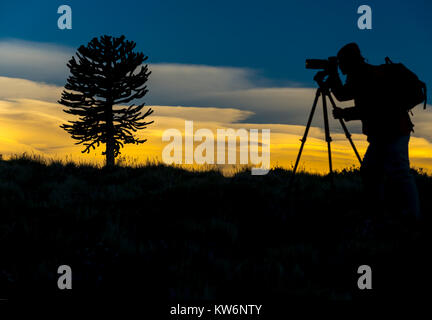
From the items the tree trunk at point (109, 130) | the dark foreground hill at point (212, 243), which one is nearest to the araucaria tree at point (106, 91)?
the tree trunk at point (109, 130)

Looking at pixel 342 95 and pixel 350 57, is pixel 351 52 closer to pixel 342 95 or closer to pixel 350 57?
pixel 350 57

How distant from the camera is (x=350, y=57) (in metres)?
5.60

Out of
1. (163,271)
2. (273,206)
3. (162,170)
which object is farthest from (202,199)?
(162,170)

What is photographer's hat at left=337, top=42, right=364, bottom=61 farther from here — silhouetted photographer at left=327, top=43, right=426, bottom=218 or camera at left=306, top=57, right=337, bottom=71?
camera at left=306, top=57, right=337, bottom=71

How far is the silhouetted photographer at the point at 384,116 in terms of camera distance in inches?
207

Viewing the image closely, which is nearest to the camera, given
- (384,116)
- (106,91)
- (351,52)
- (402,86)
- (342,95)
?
(402,86)

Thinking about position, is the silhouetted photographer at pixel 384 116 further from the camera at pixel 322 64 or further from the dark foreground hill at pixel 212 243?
the dark foreground hill at pixel 212 243

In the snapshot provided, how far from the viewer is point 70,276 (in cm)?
396

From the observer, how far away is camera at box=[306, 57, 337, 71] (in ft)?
19.3

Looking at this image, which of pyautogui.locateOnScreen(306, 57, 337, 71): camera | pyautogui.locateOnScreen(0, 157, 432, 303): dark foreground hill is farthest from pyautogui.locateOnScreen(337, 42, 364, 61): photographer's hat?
pyautogui.locateOnScreen(0, 157, 432, 303): dark foreground hill

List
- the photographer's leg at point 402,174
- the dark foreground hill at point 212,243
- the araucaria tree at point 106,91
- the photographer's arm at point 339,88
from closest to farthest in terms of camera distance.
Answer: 1. the dark foreground hill at point 212,243
2. the photographer's leg at point 402,174
3. the photographer's arm at point 339,88
4. the araucaria tree at point 106,91

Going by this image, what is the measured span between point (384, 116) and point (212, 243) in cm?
286

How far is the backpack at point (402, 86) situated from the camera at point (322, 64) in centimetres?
77

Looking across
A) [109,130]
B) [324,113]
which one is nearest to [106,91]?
[109,130]
